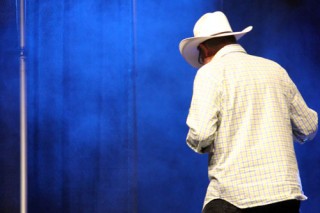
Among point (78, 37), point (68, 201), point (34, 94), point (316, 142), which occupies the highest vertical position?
point (78, 37)

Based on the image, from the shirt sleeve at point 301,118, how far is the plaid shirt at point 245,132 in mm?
62

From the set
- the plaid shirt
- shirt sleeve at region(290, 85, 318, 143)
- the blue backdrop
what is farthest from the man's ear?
the blue backdrop

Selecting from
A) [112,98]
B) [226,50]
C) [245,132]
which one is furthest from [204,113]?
[112,98]

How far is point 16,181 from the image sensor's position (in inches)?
130

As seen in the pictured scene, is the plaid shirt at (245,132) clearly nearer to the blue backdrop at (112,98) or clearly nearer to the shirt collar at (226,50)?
the shirt collar at (226,50)

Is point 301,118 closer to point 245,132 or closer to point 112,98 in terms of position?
point 245,132

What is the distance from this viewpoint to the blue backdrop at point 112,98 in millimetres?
3420

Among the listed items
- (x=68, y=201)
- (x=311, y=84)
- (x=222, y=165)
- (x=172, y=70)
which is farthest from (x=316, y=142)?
(x=222, y=165)

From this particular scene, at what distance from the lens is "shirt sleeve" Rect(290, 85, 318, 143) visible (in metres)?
1.92

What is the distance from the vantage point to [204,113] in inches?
69.6

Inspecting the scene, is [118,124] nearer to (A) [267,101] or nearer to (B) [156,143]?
(B) [156,143]

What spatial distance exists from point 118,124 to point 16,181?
684 mm

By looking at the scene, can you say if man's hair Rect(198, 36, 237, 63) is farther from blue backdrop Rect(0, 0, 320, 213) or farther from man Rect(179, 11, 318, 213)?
blue backdrop Rect(0, 0, 320, 213)

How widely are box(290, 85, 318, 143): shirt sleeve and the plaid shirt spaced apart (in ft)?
0.20
